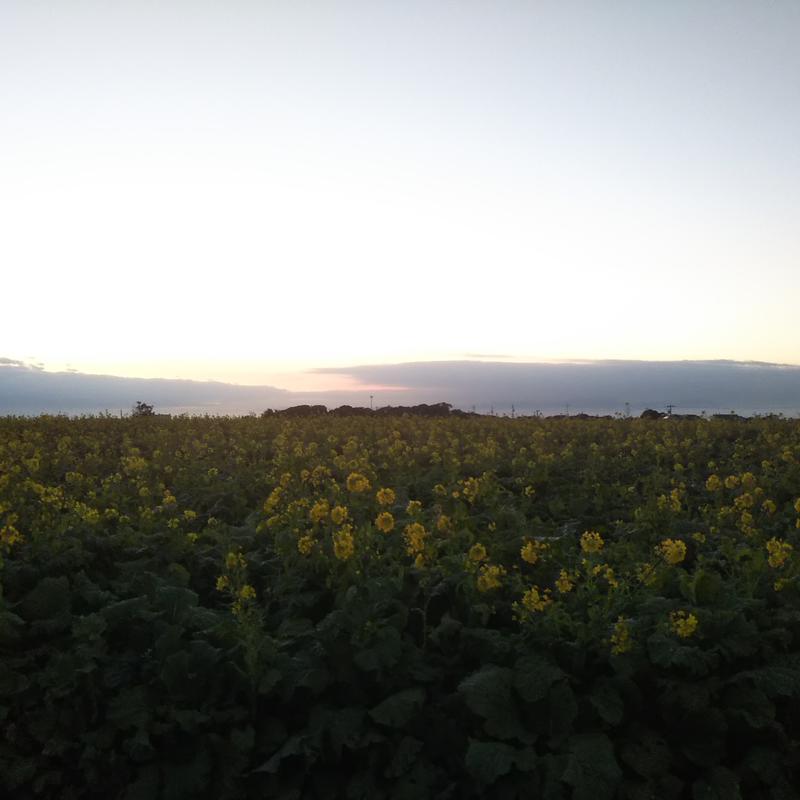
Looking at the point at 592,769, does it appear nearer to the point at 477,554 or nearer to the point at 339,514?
the point at 477,554

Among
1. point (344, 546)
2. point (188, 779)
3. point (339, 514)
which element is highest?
point (339, 514)

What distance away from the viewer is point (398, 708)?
13.6 ft

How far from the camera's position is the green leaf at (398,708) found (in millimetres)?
4129

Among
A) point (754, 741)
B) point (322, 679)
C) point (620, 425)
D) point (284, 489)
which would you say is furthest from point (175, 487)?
point (620, 425)

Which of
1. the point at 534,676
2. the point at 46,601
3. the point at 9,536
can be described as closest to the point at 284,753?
the point at 534,676

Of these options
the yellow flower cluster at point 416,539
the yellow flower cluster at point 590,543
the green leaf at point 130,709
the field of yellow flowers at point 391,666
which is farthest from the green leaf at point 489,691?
the green leaf at point 130,709

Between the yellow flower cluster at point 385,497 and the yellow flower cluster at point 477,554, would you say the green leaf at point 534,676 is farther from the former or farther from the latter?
the yellow flower cluster at point 385,497

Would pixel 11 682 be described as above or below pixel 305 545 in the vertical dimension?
below

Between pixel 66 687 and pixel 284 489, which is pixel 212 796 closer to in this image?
pixel 66 687

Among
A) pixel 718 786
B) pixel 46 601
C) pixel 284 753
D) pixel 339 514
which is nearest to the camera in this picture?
pixel 718 786

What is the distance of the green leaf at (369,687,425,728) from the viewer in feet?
13.5

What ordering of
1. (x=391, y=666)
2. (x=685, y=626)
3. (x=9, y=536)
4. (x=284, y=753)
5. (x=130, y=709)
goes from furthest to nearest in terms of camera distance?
(x=9, y=536) < (x=130, y=709) < (x=391, y=666) < (x=685, y=626) < (x=284, y=753)

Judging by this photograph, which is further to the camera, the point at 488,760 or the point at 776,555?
the point at 776,555

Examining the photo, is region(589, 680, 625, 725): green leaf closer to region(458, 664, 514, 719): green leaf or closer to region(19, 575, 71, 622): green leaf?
region(458, 664, 514, 719): green leaf
